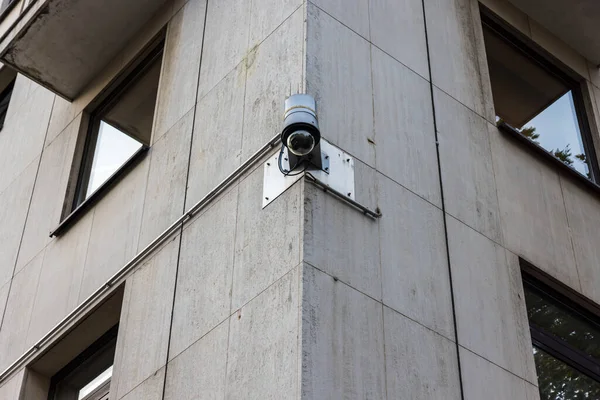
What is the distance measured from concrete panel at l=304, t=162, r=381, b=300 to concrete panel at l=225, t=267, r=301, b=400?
294mm

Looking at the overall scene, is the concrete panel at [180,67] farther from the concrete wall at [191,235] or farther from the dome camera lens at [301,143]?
the dome camera lens at [301,143]

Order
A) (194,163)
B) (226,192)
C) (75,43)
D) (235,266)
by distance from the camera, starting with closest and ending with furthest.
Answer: (235,266) → (226,192) → (194,163) → (75,43)

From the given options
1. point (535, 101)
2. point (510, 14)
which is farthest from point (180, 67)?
point (535, 101)

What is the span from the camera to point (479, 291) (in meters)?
8.67

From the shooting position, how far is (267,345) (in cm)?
731

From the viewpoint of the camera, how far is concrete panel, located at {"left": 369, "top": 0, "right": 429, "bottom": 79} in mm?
9688

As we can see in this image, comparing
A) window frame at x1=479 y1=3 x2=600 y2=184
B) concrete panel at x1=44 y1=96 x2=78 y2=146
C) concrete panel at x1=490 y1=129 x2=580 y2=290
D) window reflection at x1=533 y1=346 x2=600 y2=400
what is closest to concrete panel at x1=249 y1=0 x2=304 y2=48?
concrete panel at x1=490 y1=129 x2=580 y2=290

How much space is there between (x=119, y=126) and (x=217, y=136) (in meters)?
3.14

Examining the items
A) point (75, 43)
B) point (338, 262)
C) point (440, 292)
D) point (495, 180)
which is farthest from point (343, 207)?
point (75, 43)

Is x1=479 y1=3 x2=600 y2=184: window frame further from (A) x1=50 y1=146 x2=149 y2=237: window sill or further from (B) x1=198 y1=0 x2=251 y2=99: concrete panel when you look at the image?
(A) x1=50 y1=146 x2=149 y2=237: window sill

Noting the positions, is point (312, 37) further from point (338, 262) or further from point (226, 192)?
point (338, 262)

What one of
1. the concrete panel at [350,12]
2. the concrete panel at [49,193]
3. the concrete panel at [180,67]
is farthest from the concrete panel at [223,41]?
the concrete panel at [49,193]

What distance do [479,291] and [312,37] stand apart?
2581 mm

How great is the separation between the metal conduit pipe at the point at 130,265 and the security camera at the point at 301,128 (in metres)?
0.60
